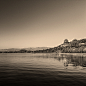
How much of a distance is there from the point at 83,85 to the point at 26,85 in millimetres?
8568

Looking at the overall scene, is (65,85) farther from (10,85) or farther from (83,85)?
A: (10,85)

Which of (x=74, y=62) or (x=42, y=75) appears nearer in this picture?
(x=42, y=75)

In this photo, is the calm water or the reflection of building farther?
the reflection of building

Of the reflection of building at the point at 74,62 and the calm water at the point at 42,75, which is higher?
the calm water at the point at 42,75

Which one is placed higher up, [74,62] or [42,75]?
[42,75]

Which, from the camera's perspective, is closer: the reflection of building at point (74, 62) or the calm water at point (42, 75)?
the calm water at point (42, 75)

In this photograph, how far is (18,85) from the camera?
15.0 m

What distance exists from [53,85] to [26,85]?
158 inches

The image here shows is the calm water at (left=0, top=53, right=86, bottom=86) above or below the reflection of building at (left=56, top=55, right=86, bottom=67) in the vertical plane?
above

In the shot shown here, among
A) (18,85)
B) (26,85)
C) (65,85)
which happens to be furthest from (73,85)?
(18,85)

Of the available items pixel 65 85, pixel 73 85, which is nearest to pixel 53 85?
pixel 65 85

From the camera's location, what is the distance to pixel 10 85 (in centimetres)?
1501

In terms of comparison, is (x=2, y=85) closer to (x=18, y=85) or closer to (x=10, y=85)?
(x=10, y=85)

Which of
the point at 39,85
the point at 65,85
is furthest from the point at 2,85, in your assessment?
the point at 65,85
